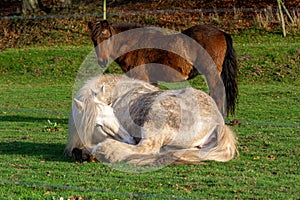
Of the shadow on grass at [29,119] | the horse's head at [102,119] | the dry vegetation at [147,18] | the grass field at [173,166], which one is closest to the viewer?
the grass field at [173,166]

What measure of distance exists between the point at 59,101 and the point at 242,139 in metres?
8.09

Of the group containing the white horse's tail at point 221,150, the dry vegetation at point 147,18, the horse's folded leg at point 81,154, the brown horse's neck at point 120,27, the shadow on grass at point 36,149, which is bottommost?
the dry vegetation at point 147,18

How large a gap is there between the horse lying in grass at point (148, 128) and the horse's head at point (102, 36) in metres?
4.51

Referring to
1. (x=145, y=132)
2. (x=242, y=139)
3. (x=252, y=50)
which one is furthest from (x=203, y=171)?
(x=252, y=50)

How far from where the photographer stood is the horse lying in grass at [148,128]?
7695mm

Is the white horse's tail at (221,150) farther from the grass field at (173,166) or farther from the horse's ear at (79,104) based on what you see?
the horse's ear at (79,104)

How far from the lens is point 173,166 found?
7.79 meters

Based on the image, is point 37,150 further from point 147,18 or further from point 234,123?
point 147,18

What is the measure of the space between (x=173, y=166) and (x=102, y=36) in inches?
228

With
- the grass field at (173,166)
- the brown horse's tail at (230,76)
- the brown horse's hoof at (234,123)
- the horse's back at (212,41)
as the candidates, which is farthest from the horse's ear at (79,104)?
the horse's back at (212,41)

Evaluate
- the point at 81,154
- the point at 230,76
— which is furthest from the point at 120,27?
the point at 81,154

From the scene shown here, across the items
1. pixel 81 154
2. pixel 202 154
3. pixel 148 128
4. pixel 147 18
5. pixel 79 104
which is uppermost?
pixel 79 104

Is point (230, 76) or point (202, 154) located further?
point (230, 76)

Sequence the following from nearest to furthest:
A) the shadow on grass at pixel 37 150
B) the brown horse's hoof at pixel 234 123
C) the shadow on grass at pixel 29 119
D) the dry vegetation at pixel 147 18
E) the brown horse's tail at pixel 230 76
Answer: the shadow on grass at pixel 37 150 → the brown horse's hoof at pixel 234 123 → the brown horse's tail at pixel 230 76 → the shadow on grass at pixel 29 119 → the dry vegetation at pixel 147 18
